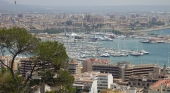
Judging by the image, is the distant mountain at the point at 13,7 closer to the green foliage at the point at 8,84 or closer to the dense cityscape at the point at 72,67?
the dense cityscape at the point at 72,67

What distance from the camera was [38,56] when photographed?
3.12m

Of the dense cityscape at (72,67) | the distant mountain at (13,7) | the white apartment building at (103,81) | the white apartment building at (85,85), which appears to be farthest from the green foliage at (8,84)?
the distant mountain at (13,7)

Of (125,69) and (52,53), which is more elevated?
(52,53)

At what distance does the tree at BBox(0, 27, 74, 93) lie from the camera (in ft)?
10.1

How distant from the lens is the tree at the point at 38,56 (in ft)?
10.1

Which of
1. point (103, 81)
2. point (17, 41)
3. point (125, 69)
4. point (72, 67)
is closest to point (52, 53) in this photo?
point (17, 41)

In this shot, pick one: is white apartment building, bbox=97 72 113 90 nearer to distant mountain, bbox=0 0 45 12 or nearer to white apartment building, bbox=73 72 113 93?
white apartment building, bbox=73 72 113 93

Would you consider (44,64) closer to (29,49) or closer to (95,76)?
(29,49)

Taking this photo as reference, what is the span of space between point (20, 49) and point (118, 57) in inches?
701

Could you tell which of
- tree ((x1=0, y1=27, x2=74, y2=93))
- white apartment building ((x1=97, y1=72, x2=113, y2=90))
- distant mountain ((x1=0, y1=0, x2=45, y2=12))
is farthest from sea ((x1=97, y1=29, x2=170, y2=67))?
distant mountain ((x1=0, y1=0, x2=45, y2=12))

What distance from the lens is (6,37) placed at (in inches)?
122

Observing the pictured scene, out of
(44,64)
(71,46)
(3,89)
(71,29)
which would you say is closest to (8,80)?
(3,89)

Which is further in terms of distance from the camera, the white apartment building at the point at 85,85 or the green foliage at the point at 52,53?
the white apartment building at the point at 85,85

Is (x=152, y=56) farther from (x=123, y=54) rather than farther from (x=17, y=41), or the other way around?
(x=17, y=41)
